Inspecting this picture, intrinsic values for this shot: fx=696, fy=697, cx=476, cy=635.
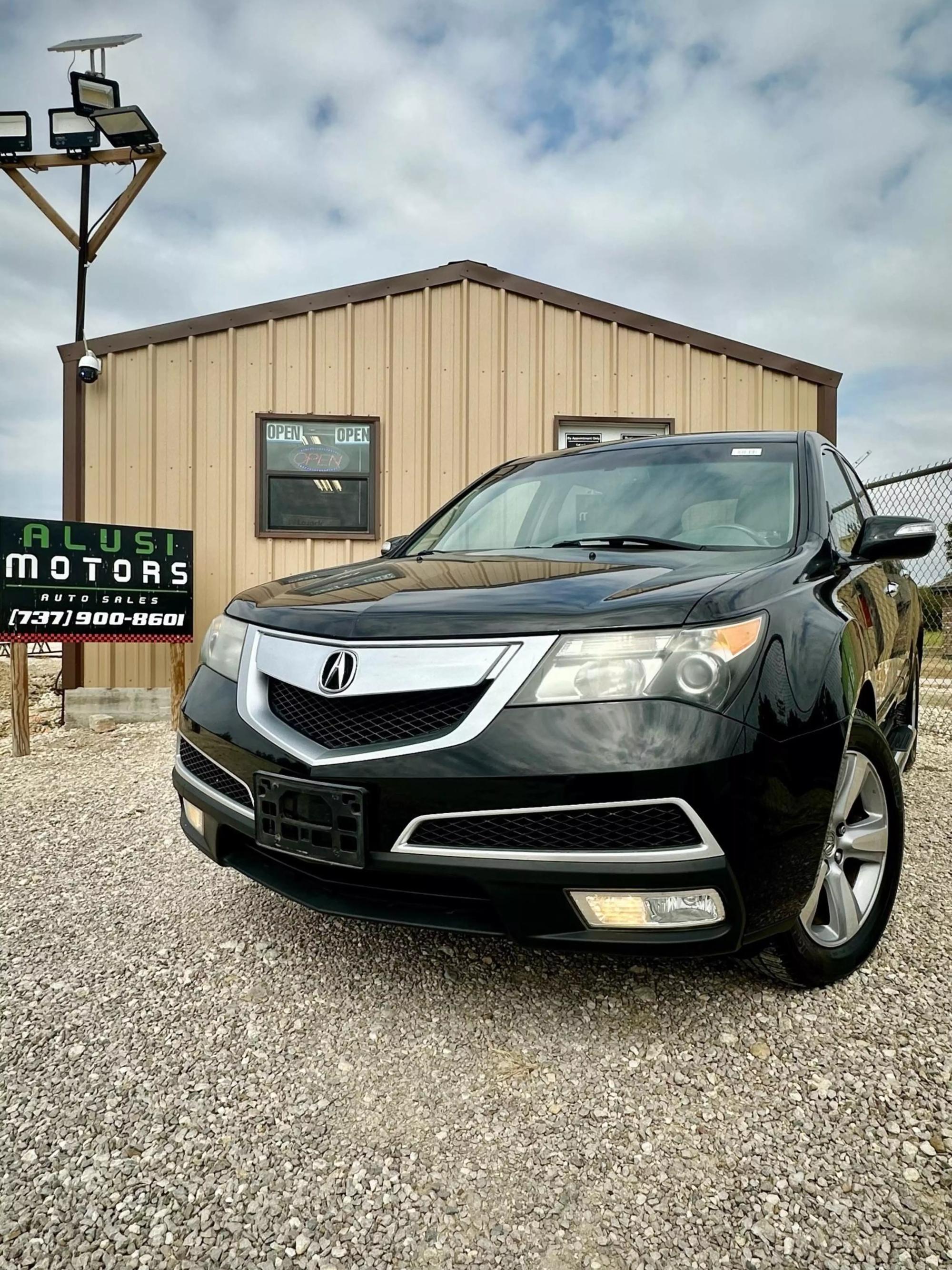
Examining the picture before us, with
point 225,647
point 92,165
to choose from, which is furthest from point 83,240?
point 225,647

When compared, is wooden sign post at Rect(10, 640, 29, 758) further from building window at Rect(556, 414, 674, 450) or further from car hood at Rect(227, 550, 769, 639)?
building window at Rect(556, 414, 674, 450)

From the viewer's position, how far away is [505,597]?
63.9 inches

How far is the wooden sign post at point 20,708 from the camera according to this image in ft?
15.3

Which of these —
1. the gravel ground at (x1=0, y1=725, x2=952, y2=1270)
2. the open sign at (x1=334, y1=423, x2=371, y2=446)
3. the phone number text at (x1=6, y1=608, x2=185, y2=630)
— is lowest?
the gravel ground at (x1=0, y1=725, x2=952, y2=1270)

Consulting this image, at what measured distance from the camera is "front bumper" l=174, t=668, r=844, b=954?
1.36m

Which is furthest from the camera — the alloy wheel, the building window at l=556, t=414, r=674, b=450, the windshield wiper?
the building window at l=556, t=414, r=674, b=450

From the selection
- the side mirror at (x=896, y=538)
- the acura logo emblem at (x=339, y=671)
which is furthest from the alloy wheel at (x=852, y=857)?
the acura logo emblem at (x=339, y=671)

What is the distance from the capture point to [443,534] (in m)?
2.88

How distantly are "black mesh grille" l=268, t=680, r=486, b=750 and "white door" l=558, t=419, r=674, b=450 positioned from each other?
5.31 metres

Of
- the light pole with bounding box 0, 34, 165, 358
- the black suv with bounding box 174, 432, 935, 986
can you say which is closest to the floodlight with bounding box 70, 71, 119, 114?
the light pole with bounding box 0, 34, 165, 358

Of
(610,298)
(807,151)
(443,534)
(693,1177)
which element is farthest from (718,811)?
(807,151)

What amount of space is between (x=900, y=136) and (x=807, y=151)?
8.34 feet

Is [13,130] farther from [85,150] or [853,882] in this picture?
[853,882]

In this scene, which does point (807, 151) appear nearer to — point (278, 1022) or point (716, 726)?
point (716, 726)
